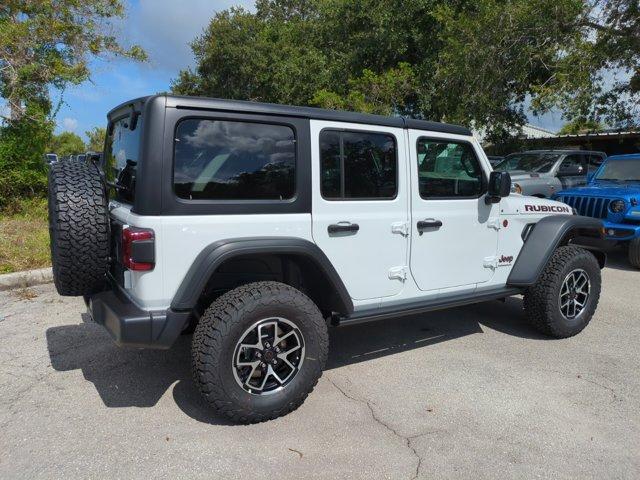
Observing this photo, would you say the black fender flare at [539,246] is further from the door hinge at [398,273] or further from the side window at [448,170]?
the door hinge at [398,273]

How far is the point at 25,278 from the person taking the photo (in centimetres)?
595

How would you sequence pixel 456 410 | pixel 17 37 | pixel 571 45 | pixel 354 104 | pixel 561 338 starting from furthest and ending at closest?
pixel 354 104
pixel 571 45
pixel 17 37
pixel 561 338
pixel 456 410

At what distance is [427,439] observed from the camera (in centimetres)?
299

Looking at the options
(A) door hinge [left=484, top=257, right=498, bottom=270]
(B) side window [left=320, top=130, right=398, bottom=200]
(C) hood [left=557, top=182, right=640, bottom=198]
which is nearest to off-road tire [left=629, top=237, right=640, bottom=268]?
(C) hood [left=557, top=182, right=640, bottom=198]

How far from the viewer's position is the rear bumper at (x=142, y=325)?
9.16 ft

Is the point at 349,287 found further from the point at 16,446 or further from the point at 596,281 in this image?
the point at 596,281

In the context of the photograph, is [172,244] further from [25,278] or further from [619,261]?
[619,261]

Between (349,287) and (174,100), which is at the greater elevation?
(174,100)

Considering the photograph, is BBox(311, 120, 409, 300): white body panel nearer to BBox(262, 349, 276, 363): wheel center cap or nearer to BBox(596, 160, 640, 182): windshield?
BBox(262, 349, 276, 363): wheel center cap

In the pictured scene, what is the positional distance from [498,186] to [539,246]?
76 cm

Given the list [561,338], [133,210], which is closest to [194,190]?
[133,210]

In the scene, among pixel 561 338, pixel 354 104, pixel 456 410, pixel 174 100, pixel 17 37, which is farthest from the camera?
pixel 354 104

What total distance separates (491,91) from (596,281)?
31.3 feet

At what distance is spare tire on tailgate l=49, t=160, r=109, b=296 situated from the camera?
300cm
